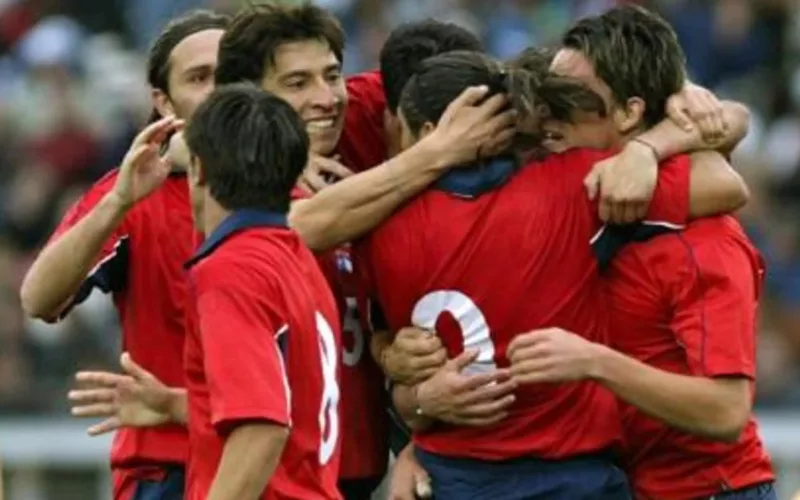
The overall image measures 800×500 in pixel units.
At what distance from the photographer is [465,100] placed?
7.60 metres

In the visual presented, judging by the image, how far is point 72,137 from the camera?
17.1 meters

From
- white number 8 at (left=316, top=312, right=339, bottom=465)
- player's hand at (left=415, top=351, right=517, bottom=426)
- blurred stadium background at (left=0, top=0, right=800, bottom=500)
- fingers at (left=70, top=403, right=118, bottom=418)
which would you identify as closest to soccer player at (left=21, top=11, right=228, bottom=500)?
fingers at (left=70, top=403, right=118, bottom=418)

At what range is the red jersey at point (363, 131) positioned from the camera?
848cm

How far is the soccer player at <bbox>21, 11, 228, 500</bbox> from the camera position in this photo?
7871mm

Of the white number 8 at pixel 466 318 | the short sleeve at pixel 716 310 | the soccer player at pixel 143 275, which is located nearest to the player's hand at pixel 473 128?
the white number 8 at pixel 466 318

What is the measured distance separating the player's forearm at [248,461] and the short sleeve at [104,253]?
4.49ft

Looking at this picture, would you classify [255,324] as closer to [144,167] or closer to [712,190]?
[144,167]

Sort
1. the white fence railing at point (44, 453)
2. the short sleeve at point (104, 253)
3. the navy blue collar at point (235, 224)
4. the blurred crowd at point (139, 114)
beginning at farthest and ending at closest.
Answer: the blurred crowd at point (139, 114) < the white fence railing at point (44, 453) < the short sleeve at point (104, 253) < the navy blue collar at point (235, 224)

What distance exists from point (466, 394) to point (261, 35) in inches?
48.4

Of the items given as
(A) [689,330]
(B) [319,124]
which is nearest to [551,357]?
(A) [689,330]

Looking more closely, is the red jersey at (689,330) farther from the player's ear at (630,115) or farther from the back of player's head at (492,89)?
the back of player's head at (492,89)

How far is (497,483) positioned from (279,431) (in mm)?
1070

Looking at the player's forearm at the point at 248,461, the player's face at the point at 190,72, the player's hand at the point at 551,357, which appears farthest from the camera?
the player's face at the point at 190,72

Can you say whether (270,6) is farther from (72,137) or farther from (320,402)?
(72,137)
